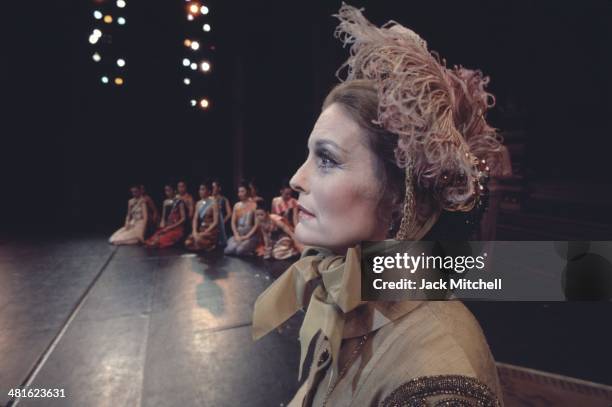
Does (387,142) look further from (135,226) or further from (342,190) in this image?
(135,226)

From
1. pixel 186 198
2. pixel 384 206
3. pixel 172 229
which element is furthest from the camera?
pixel 186 198

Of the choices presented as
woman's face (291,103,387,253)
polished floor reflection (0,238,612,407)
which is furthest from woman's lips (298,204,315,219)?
polished floor reflection (0,238,612,407)

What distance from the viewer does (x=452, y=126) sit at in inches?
33.6

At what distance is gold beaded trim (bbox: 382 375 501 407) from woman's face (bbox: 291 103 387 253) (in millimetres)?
348

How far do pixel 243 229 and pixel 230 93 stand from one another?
508 cm

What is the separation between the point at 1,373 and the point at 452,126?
11.7 feet

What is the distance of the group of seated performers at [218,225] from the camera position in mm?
6699

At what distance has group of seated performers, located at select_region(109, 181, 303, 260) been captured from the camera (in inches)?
264

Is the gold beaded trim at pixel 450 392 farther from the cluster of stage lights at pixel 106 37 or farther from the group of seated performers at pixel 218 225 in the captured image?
the cluster of stage lights at pixel 106 37

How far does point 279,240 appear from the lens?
6.64 metres

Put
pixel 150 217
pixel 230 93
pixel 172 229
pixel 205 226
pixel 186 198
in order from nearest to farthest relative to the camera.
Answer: pixel 205 226 < pixel 172 229 < pixel 186 198 < pixel 150 217 < pixel 230 93

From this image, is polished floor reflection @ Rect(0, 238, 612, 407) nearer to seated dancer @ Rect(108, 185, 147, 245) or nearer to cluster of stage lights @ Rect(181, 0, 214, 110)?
seated dancer @ Rect(108, 185, 147, 245)

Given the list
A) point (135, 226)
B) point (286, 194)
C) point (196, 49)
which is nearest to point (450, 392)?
point (286, 194)

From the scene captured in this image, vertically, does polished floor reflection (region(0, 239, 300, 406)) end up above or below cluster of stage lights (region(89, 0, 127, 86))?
below
